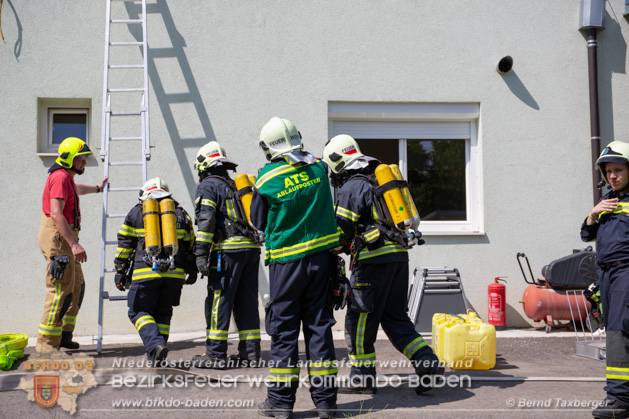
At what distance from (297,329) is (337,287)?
41 centimetres

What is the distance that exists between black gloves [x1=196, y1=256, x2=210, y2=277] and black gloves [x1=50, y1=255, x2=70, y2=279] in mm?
1460

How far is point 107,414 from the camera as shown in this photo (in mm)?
4328

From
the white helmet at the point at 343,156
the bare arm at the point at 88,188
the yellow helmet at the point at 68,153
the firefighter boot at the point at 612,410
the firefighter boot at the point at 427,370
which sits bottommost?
the firefighter boot at the point at 612,410

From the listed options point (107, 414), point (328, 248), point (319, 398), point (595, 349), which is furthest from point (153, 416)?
point (595, 349)

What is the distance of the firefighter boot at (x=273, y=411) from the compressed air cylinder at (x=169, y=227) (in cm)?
188

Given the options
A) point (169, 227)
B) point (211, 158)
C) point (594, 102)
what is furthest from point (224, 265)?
point (594, 102)

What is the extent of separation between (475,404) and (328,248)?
1.59m

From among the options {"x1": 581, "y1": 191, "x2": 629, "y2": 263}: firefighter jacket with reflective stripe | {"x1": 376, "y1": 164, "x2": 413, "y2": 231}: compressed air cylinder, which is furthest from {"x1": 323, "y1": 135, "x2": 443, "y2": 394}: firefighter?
{"x1": 581, "y1": 191, "x2": 629, "y2": 263}: firefighter jacket with reflective stripe

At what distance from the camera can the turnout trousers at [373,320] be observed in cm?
482

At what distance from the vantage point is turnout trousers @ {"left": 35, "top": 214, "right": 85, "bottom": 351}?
604 cm

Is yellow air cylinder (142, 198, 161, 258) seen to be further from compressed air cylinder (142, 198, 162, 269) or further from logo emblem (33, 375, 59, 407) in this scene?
logo emblem (33, 375, 59, 407)

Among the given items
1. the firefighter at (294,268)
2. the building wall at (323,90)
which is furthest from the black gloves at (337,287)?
the building wall at (323,90)

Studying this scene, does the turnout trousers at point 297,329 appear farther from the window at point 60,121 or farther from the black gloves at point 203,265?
the window at point 60,121

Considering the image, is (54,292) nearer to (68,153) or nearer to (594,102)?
(68,153)
